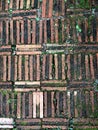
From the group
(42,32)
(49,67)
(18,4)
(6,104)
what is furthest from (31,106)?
(18,4)

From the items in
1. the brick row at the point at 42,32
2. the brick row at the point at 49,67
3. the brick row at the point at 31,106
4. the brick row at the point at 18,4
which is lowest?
the brick row at the point at 31,106

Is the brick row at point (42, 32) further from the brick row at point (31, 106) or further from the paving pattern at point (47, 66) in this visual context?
the brick row at point (31, 106)

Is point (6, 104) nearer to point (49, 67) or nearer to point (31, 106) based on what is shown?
point (31, 106)

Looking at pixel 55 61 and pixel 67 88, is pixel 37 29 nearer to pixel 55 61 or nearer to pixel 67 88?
pixel 55 61

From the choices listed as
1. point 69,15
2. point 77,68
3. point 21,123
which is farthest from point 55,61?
point 21,123

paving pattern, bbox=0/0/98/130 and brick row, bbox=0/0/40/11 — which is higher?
brick row, bbox=0/0/40/11

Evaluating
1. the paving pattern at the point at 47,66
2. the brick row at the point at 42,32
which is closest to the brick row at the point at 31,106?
the paving pattern at the point at 47,66

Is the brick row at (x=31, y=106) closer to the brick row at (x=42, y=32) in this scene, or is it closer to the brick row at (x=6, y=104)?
the brick row at (x=6, y=104)

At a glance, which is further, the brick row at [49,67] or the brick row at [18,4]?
the brick row at [18,4]

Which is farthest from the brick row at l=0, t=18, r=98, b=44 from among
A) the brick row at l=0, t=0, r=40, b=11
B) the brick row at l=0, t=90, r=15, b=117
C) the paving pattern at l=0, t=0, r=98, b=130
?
the brick row at l=0, t=90, r=15, b=117

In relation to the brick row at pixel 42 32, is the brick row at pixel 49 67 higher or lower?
lower

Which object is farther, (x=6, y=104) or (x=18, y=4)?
(x=18, y=4)

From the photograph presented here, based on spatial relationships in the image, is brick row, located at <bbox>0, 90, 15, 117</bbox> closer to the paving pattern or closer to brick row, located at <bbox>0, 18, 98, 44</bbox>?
the paving pattern

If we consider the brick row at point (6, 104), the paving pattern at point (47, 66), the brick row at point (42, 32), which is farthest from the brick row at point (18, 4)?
the brick row at point (6, 104)
